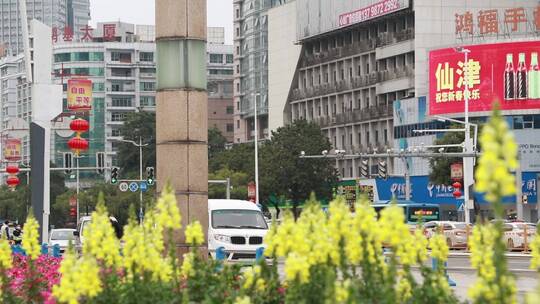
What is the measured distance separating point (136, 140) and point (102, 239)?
12895 cm

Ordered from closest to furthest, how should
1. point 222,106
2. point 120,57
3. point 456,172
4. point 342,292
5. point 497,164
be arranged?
1. point 497,164
2. point 342,292
3. point 456,172
4. point 222,106
5. point 120,57

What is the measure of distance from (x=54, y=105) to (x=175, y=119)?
6.49 m

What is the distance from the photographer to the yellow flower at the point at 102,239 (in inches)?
442

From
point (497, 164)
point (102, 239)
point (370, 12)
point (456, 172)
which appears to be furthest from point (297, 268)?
point (370, 12)

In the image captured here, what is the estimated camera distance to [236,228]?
33.0 metres

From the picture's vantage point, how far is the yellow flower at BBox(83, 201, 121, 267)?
36.8 ft

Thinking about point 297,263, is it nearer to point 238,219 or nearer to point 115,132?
point 238,219

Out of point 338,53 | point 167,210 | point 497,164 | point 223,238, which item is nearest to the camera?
point 497,164

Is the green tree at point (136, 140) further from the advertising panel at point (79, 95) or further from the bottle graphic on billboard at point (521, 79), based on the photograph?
the advertising panel at point (79, 95)

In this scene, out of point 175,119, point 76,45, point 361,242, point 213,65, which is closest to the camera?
point 361,242

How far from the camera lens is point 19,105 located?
192750 millimetres

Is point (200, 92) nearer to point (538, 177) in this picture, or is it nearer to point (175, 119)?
point (175, 119)

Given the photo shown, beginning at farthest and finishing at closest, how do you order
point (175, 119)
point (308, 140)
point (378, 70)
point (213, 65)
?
point (213, 65)
point (378, 70)
point (308, 140)
point (175, 119)

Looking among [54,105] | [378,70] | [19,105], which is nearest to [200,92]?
[54,105]
